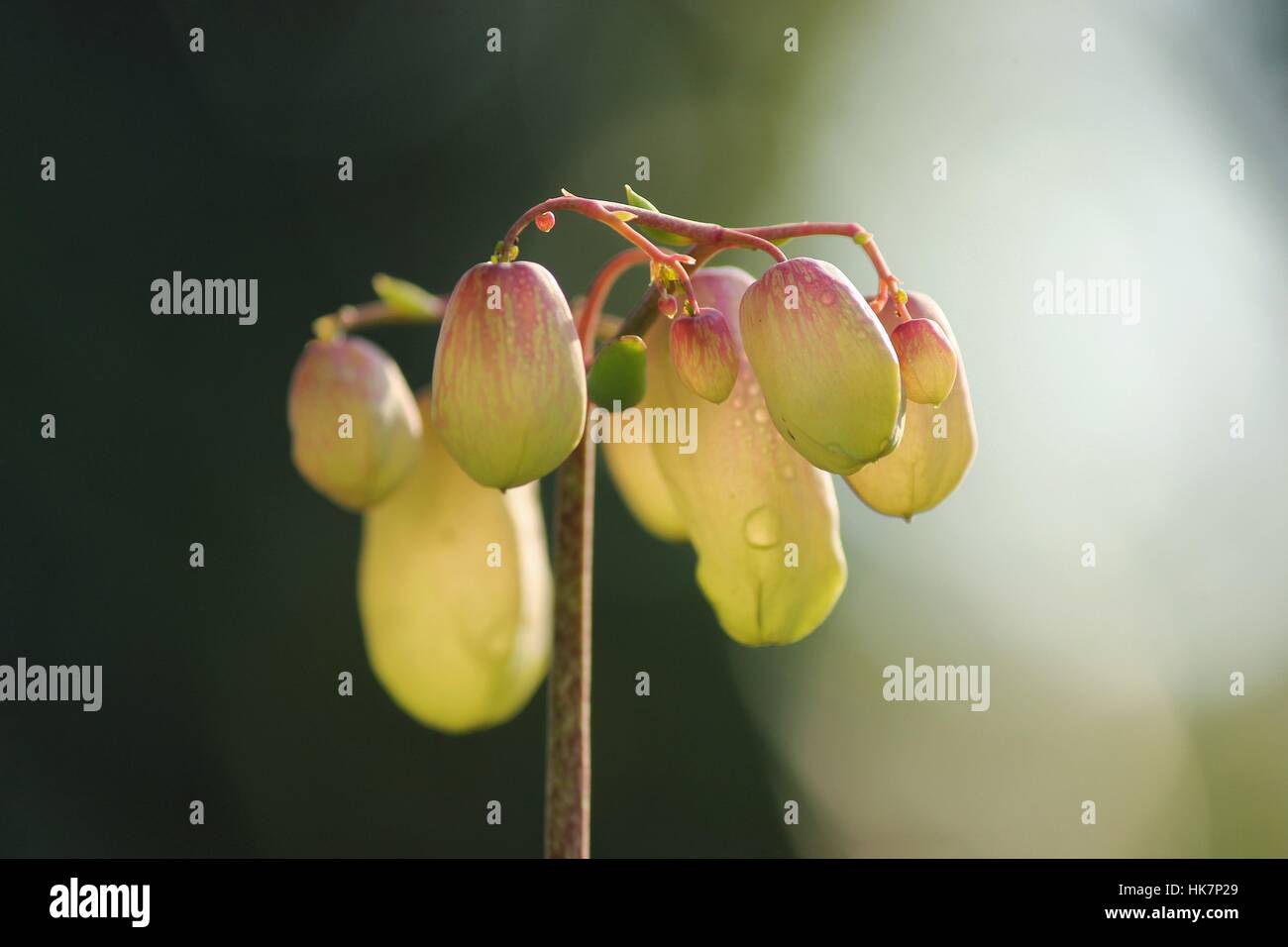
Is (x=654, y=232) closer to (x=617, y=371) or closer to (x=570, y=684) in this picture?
(x=617, y=371)

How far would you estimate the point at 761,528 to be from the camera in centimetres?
52

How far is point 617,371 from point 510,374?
5 centimetres

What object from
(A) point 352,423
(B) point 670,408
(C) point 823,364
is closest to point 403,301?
(A) point 352,423

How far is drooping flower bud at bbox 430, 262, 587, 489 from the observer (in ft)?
1.48

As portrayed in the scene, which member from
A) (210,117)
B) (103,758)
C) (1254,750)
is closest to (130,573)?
(103,758)

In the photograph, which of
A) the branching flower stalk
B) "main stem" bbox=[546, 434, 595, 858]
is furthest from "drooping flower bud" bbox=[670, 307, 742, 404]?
"main stem" bbox=[546, 434, 595, 858]

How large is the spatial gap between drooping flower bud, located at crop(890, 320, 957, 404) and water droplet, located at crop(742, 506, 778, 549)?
86mm

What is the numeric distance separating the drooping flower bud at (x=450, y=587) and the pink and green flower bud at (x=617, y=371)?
0.64ft

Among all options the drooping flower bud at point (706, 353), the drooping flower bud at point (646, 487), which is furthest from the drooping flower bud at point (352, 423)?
the drooping flower bud at point (706, 353)

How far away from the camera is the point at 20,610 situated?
1.54 meters

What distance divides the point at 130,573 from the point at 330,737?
0.35 m

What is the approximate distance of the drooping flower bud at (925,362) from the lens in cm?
46

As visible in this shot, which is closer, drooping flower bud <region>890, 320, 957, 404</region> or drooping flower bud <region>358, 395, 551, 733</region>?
drooping flower bud <region>890, 320, 957, 404</region>

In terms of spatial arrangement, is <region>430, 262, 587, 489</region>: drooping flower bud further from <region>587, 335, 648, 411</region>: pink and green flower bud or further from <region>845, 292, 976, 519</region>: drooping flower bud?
<region>845, 292, 976, 519</region>: drooping flower bud
